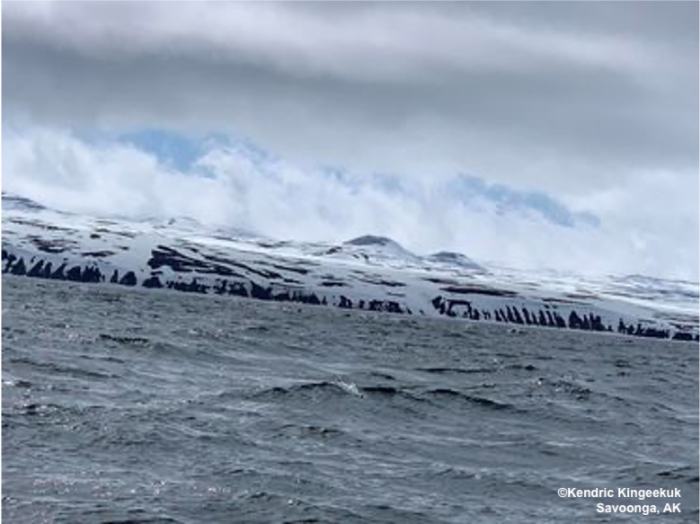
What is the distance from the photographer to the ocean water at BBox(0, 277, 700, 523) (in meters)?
23.4

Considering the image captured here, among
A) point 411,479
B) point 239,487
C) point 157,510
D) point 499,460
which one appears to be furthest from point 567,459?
point 157,510

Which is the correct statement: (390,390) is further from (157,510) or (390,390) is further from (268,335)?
(268,335)

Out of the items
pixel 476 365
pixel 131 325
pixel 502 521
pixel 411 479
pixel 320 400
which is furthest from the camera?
pixel 131 325

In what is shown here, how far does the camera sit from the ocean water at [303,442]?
23.4 m

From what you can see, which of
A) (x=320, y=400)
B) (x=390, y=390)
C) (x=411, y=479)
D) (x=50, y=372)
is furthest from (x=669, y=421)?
(x=50, y=372)

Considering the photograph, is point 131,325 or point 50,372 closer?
point 50,372

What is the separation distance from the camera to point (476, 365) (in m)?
72.2

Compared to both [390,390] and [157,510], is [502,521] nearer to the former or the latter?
[157,510]

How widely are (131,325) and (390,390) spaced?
40.5m

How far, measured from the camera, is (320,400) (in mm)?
39812

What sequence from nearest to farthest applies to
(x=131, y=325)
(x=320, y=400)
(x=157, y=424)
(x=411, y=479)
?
(x=411, y=479) < (x=157, y=424) < (x=320, y=400) < (x=131, y=325)

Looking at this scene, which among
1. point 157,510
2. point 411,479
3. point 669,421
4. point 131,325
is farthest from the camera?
point 131,325

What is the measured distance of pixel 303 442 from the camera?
1214 inches

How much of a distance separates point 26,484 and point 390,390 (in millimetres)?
23932
